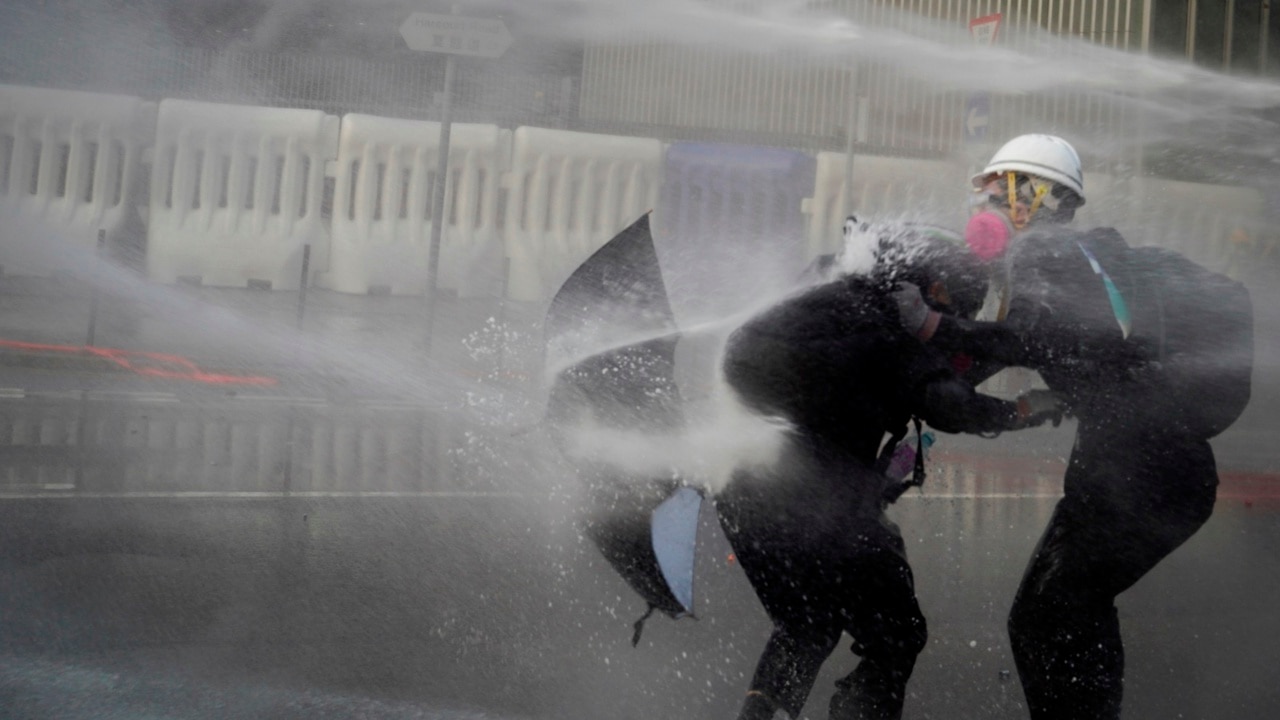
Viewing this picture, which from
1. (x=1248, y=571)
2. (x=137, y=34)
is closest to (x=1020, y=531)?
(x=1248, y=571)

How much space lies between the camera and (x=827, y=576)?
225 centimetres

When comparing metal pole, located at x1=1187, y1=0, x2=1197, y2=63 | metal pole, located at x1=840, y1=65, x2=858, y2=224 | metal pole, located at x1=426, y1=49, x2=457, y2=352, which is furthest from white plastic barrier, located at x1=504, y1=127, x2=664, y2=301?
metal pole, located at x1=1187, y1=0, x2=1197, y2=63

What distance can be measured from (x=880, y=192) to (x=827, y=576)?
0.86 meters

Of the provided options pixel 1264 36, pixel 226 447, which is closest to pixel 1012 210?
pixel 1264 36

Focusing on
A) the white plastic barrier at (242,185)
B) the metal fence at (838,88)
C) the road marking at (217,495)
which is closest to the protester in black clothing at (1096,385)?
the metal fence at (838,88)

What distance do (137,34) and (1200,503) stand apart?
2.88 m

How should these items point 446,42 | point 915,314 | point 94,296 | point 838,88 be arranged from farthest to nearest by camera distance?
point 94,296 → point 446,42 → point 838,88 → point 915,314

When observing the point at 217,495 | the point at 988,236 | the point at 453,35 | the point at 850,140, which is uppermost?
the point at 453,35

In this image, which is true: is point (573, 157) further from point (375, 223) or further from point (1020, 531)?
point (1020, 531)

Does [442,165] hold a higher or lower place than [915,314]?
higher

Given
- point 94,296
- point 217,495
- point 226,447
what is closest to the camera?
point 94,296

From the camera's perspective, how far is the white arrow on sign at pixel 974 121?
2.80m

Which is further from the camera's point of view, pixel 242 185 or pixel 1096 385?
pixel 242 185

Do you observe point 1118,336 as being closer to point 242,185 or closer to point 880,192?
point 880,192
